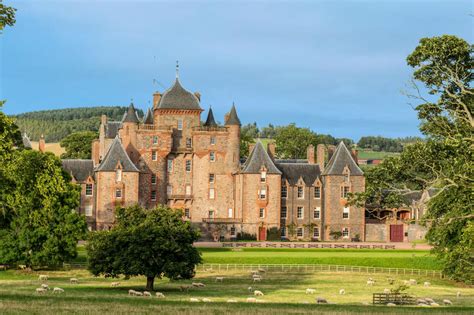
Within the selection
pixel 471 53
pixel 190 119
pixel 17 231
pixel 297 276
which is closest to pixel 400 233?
pixel 190 119

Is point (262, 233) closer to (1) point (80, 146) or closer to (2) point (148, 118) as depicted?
(2) point (148, 118)

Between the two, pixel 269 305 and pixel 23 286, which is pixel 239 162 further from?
pixel 269 305

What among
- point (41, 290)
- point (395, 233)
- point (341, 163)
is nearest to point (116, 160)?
point (341, 163)

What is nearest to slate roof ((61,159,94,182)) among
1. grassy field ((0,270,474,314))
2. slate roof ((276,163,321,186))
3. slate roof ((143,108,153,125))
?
slate roof ((143,108,153,125))

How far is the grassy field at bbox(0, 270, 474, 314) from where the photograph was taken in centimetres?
3353

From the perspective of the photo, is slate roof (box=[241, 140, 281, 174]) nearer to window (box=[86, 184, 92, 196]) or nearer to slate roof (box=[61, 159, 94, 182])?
window (box=[86, 184, 92, 196])

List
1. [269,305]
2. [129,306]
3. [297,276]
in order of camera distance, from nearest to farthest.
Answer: [129,306]
[269,305]
[297,276]

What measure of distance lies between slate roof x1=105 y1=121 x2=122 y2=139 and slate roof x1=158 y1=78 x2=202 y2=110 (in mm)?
11867

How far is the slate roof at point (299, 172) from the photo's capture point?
98881 mm

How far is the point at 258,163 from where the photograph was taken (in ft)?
314

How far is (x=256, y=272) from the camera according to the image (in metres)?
64.0

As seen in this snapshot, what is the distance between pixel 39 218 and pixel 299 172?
40.1 metres

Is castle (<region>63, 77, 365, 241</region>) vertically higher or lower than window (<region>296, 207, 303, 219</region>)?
higher

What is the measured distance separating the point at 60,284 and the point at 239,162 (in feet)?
153
